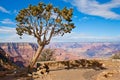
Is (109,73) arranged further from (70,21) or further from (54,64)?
(54,64)

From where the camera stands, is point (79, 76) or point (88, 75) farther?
point (88, 75)

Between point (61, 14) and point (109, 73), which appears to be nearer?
point (109, 73)

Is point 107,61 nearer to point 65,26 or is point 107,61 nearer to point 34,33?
point 65,26

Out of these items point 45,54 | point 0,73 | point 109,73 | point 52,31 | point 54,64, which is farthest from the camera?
point 45,54

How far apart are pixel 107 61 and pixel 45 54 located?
103ft

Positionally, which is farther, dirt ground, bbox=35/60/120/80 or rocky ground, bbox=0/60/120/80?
rocky ground, bbox=0/60/120/80

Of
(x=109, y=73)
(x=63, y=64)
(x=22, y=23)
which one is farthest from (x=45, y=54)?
A: (x=109, y=73)

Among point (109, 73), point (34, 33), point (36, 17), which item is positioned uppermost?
point (36, 17)

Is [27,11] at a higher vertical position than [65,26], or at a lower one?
higher

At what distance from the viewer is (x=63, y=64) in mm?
34312

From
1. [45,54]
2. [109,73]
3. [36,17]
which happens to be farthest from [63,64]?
[45,54]

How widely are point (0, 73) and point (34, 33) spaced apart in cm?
674

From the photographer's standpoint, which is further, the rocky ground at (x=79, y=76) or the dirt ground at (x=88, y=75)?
the rocky ground at (x=79, y=76)

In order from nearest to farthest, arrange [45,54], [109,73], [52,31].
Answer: [109,73]
[52,31]
[45,54]
